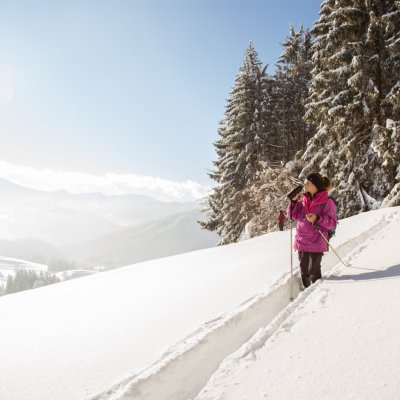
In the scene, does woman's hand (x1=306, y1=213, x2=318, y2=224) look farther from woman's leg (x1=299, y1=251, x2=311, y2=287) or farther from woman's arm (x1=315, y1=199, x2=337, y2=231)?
woman's leg (x1=299, y1=251, x2=311, y2=287)

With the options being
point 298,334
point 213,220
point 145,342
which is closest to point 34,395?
point 145,342

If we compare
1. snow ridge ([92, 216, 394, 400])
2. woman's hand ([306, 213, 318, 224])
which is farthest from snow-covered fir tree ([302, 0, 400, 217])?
snow ridge ([92, 216, 394, 400])

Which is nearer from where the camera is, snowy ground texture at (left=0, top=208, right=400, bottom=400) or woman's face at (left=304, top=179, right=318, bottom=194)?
snowy ground texture at (left=0, top=208, right=400, bottom=400)

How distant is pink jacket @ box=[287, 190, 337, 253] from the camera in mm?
5227

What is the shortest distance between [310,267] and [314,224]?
2.31ft

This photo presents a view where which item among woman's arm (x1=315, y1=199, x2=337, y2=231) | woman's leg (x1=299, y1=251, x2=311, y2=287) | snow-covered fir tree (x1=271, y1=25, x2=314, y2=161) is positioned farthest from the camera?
snow-covered fir tree (x1=271, y1=25, x2=314, y2=161)

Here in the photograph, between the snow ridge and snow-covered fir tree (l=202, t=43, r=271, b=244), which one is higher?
snow-covered fir tree (l=202, t=43, r=271, b=244)

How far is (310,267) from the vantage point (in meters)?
5.41

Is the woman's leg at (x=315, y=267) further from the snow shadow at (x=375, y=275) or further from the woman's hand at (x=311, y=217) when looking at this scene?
the woman's hand at (x=311, y=217)

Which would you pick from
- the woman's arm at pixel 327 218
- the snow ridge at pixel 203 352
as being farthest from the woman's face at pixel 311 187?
the snow ridge at pixel 203 352

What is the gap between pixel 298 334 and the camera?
3.09 meters

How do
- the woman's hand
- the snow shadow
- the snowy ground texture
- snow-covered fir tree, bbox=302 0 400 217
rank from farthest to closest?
snow-covered fir tree, bbox=302 0 400 217, the woman's hand, the snow shadow, the snowy ground texture

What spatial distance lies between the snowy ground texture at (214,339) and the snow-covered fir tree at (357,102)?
339 inches

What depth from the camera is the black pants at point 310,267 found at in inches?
208
